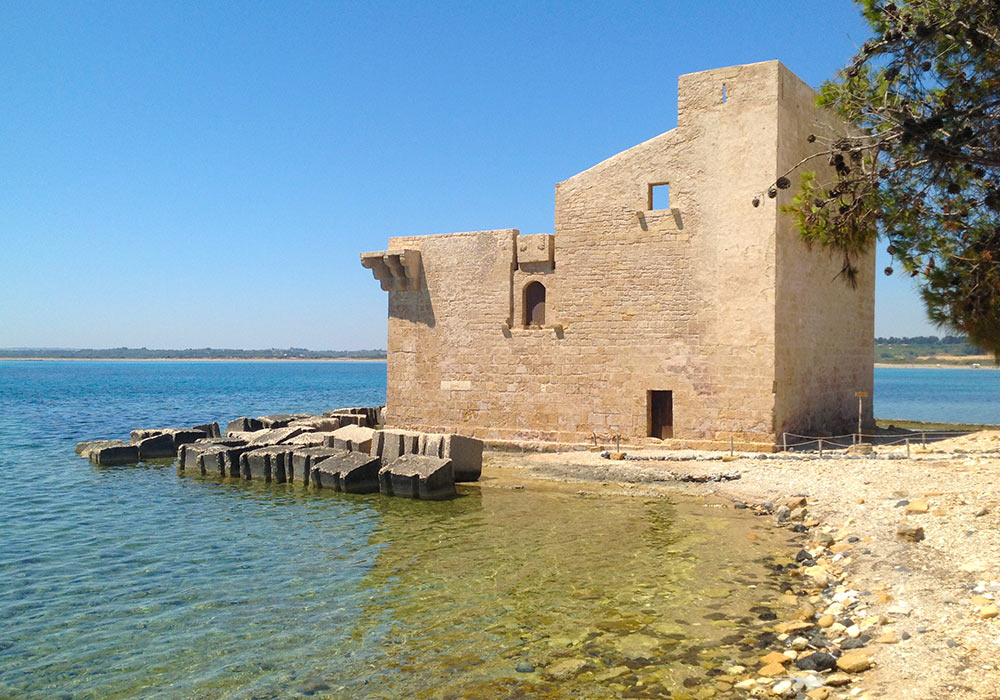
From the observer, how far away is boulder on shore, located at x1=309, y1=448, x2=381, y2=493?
14430mm

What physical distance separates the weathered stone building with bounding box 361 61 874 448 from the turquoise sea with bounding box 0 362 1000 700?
370 centimetres

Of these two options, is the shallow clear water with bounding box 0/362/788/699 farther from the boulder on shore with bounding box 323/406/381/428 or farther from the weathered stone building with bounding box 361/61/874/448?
the boulder on shore with bounding box 323/406/381/428

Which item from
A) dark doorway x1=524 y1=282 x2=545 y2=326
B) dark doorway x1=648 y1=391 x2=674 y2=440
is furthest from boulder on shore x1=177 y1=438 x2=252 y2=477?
dark doorway x1=648 y1=391 x2=674 y2=440

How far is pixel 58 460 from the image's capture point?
19.9 meters

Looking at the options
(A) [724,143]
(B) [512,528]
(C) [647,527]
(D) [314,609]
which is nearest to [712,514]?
(C) [647,527]

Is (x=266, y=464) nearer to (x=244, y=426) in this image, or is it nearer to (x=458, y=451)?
(x=458, y=451)

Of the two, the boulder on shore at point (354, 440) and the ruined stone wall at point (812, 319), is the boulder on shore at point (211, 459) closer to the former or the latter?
the boulder on shore at point (354, 440)

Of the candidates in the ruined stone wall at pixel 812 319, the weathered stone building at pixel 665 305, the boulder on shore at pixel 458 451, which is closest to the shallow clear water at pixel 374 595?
the boulder on shore at pixel 458 451

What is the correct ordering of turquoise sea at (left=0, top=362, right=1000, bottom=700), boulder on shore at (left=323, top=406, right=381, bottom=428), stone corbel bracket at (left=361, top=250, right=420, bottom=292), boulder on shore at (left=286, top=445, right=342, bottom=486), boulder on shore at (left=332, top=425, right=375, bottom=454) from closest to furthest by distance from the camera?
turquoise sea at (left=0, top=362, right=1000, bottom=700) < boulder on shore at (left=286, top=445, right=342, bottom=486) < boulder on shore at (left=332, top=425, right=375, bottom=454) < stone corbel bracket at (left=361, top=250, right=420, bottom=292) < boulder on shore at (left=323, top=406, right=381, bottom=428)

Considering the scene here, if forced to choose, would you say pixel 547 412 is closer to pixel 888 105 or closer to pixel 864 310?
pixel 864 310

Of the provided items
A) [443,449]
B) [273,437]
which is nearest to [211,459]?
[273,437]

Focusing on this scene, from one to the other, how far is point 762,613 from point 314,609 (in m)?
4.36

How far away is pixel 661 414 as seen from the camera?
53.6 ft

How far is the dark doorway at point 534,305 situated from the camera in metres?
18.0
